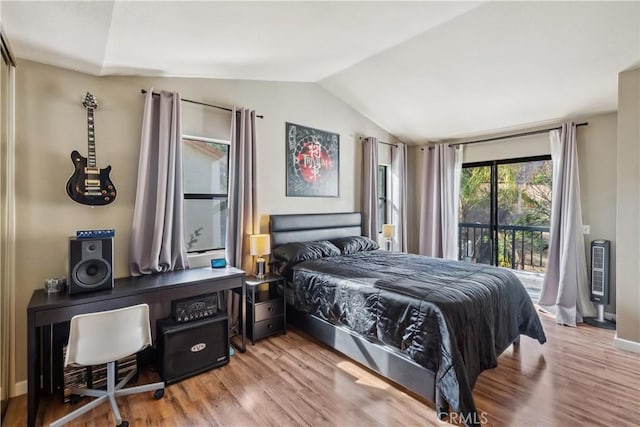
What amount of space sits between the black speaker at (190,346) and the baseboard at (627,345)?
3.84 metres

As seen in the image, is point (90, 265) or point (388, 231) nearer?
point (90, 265)

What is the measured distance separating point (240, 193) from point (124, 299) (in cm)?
152

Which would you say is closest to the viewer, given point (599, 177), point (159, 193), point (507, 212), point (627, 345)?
point (159, 193)

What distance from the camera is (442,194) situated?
5176 millimetres

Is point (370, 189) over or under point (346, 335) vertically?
over

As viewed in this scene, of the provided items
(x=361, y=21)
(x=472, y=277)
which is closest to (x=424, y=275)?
(x=472, y=277)

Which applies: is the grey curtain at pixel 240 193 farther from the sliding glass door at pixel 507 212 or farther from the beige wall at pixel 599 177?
the beige wall at pixel 599 177

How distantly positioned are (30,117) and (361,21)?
8.93ft

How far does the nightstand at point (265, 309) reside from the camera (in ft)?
10.1

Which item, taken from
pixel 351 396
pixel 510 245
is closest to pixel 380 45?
pixel 351 396

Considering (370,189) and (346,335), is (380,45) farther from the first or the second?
(346,335)

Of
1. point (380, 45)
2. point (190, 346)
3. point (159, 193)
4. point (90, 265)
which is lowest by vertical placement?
point (190, 346)

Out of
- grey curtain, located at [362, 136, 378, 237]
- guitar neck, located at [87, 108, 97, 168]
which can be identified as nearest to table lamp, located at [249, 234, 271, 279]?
guitar neck, located at [87, 108, 97, 168]

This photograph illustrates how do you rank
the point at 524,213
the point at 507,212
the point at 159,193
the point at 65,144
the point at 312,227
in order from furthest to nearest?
the point at 507,212
the point at 524,213
the point at 312,227
the point at 159,193
the point at 65,144
